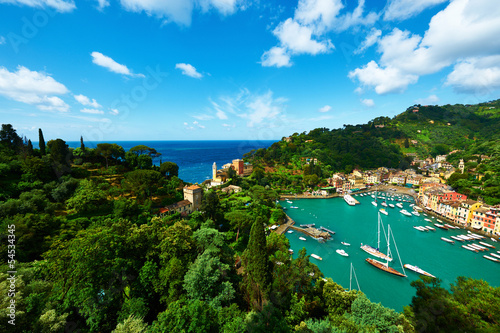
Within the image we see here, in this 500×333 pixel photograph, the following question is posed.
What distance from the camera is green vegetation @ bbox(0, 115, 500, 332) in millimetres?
6906

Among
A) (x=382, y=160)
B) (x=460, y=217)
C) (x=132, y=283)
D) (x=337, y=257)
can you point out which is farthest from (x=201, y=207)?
(x=382, y=160)

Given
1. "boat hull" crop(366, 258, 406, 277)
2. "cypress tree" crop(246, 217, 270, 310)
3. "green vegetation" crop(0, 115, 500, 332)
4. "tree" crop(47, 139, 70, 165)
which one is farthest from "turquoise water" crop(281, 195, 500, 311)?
"tree" crop(47, 139, 70, 165)

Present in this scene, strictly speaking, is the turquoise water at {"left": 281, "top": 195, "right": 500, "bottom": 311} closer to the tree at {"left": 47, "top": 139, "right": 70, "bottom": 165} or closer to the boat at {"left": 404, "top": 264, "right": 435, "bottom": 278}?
the boat at {"left": 404, "top": 264, "right": 435, "bottom": 278}

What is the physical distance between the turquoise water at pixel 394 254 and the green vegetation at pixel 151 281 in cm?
619

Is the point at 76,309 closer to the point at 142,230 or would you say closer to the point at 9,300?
the point at 9,300

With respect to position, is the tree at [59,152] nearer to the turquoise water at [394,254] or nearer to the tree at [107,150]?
the tree at [107,150]

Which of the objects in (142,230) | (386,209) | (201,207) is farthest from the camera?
(386,209)

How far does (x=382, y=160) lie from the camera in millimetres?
64500

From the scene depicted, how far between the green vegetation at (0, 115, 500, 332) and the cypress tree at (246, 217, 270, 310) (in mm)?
56

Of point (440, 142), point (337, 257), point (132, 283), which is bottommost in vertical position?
point (337, 257)

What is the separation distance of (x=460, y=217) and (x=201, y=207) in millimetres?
38166

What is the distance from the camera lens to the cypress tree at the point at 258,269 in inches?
400

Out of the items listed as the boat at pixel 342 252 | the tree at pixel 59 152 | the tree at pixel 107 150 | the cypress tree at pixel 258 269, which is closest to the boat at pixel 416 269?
the boat at pixel 342 252

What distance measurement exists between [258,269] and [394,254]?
772 inches
